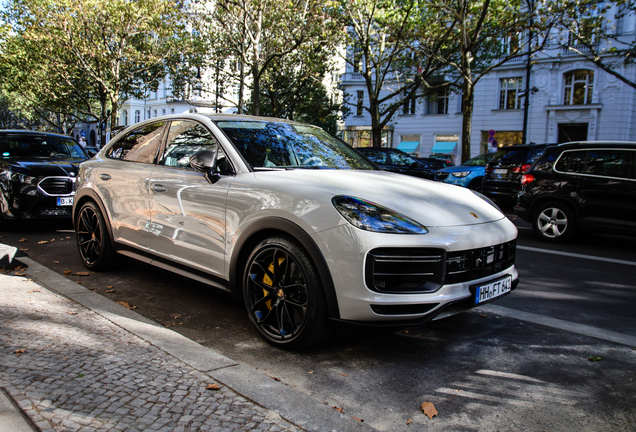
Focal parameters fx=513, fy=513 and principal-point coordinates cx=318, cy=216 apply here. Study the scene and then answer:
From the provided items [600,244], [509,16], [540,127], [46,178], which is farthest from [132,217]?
[540,127]

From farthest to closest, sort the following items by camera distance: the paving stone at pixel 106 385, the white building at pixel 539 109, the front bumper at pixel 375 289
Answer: the white building at pixel 539 109
the front bumper at pixel 375 289
the paving stone at pixel 106 385

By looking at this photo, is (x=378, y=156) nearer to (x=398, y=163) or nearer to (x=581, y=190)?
(x=398, y=163)

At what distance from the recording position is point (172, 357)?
9.87 feet

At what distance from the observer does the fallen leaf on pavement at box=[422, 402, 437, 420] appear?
104 inches

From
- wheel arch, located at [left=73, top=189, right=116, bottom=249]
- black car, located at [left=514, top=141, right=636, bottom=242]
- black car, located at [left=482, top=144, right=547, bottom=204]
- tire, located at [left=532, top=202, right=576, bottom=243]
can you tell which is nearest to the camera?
wheel arch, located at [left=73, top=189, right=116, bottom=249]

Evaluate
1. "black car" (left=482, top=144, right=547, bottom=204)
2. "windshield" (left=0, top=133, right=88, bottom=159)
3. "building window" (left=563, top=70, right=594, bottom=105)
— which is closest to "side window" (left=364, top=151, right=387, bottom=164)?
"black car" (left=482, top=144, right=547, bottom=204)

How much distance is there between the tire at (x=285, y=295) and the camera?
3162mm

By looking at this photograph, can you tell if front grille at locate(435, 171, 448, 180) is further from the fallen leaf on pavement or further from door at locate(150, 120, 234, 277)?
the fallen leaf on pavement

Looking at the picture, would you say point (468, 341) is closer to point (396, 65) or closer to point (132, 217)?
point (132, 217)

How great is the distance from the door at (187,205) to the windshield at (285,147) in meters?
0.20

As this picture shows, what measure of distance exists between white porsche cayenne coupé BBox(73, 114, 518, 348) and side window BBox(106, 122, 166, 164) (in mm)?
32

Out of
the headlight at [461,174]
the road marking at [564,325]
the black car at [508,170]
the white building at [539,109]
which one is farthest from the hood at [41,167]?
the white building at [539,109]

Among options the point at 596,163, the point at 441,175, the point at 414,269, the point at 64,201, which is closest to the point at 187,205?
the point at 414,269

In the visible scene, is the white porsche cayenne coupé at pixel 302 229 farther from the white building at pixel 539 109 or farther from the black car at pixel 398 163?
the white building at pixel 539 109
